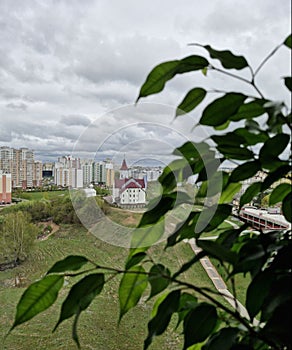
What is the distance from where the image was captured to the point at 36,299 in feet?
1.03

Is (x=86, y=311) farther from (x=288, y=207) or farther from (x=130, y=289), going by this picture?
(x=288, y=207)

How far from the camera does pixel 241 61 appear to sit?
310 mm

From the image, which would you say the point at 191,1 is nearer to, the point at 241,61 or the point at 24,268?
the point at 241,61

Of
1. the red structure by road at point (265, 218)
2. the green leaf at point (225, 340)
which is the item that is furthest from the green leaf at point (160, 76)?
the red structure by road at point (265, 218)

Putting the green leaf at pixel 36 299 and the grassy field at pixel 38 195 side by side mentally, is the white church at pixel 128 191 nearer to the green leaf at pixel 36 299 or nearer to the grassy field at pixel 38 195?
the grassy field at pixel 38 195

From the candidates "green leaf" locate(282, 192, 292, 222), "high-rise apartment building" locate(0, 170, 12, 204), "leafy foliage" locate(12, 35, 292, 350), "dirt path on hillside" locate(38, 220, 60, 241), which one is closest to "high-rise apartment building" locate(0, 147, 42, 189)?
"high-rise apartment building" locate(0, 170, 12, 204)

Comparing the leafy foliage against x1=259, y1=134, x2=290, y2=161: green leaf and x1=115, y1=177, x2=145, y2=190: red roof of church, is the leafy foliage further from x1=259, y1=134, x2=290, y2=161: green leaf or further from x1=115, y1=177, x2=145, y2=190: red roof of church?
x1=115, y1=177, x2=145, y2=190: red roof of church

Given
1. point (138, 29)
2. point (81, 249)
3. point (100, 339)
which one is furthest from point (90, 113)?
point (100, 339)

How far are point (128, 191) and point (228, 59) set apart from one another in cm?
74

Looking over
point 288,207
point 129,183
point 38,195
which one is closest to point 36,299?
point 288,207

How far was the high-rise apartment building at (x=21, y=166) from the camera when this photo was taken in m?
1.19

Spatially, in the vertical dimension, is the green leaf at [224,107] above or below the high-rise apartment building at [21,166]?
above

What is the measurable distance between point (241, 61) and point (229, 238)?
167 mm

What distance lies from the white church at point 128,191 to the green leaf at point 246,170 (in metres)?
0.64
